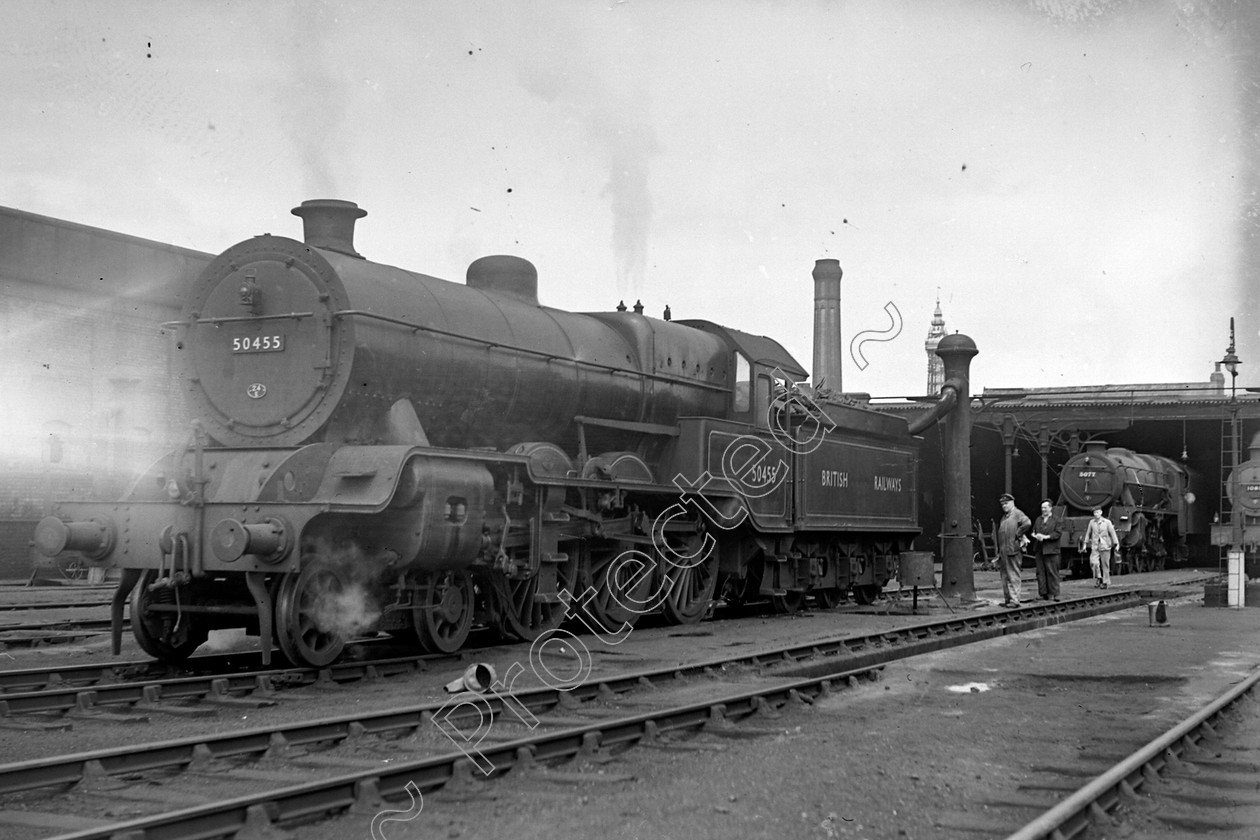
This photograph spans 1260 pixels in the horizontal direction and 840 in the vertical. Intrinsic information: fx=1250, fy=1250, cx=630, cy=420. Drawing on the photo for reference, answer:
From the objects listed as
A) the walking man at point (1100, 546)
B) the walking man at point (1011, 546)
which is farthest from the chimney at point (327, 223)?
the walking man at point (1100, 546)

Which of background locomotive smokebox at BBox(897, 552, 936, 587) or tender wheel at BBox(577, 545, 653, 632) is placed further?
background locomotive smokebox at BBox(897, 552, 936, 587)

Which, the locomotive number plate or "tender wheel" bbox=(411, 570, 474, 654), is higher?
the locomotive number plate

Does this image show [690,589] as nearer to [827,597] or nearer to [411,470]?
[827,597]

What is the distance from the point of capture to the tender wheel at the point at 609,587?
444 inches

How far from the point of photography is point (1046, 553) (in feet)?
57.5

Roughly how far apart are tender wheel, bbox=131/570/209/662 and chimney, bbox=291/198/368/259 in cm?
280

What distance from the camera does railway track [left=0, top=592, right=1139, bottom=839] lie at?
15.9 ft

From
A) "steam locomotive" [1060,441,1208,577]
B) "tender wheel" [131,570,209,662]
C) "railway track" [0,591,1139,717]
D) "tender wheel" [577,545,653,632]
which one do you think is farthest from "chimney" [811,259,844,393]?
"tender wheel" [131,570,209,662]

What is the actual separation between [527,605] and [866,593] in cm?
766

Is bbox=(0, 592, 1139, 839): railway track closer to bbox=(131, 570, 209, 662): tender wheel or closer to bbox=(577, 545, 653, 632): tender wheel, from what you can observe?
bbox=(577, 545, 653, 632): tender wheel

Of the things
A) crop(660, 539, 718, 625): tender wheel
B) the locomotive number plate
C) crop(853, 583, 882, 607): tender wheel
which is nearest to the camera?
the locomotive number plate

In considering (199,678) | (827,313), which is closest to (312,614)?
(199,678)

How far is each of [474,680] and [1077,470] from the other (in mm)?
25806

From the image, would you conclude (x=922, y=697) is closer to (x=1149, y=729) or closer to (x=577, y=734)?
(x=1149, y=729)
